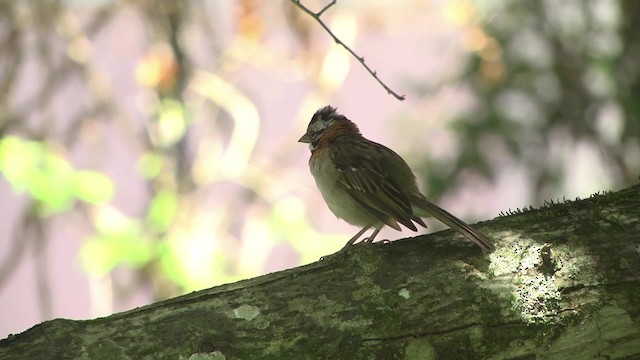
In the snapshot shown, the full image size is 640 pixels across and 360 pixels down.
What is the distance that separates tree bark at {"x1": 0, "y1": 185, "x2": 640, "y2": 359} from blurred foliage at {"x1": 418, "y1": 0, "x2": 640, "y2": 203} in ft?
13.0

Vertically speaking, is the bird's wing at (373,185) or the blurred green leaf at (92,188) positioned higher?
the blurred green leaf at (92,188)

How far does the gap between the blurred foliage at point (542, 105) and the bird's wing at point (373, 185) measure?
98.2 inches

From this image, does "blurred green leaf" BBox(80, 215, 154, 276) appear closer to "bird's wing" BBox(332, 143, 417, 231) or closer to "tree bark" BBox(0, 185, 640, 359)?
"bird's wing" BBox(332, 143, 417, 231)

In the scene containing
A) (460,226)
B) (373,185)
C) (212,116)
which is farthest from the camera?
(212,116)

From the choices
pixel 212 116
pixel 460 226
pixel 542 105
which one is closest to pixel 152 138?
pixel 212 116

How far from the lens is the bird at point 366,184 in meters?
4.07

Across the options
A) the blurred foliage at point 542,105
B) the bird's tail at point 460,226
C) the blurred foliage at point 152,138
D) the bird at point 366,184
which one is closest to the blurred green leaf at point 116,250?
the blurred foliage at point 152,138

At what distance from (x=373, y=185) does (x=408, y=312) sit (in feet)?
5.14

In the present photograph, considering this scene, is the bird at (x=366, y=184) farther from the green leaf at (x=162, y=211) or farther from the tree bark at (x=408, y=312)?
the green leaf at (x=162, y=211)

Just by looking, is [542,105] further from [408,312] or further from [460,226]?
[408,312]

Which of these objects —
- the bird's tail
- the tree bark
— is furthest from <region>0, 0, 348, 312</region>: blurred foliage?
the tree bark

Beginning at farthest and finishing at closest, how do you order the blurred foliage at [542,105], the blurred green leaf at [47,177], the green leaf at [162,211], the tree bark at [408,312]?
the green leaf at [162,211] < the blurred green leaf at [47,177] < the blurred foliage at [542,105] < the tree bark at [408,312]

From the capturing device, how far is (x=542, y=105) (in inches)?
274

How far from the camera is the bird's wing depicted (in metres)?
4.06
